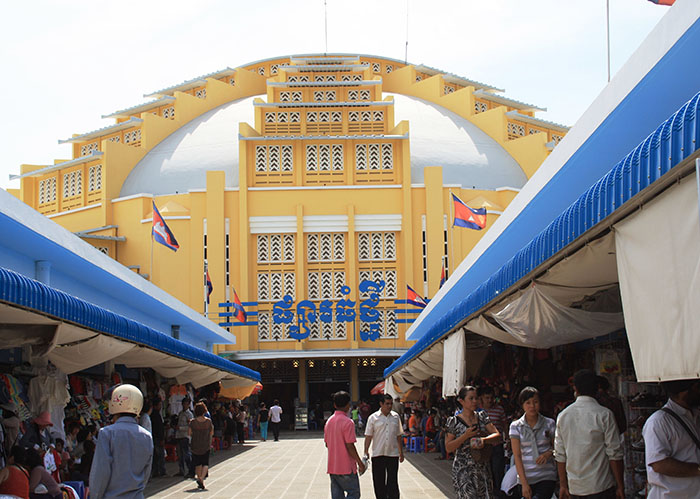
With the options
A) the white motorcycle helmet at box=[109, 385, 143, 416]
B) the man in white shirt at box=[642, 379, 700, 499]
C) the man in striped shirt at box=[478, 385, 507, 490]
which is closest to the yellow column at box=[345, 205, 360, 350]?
the man in striped shirt at box=[478, 385, 507, 490]

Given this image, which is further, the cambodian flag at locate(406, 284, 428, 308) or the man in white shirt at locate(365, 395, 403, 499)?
the cambodian flag at locate(406, 284, 428, 308)

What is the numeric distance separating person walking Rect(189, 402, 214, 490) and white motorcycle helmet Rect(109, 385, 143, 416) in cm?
927

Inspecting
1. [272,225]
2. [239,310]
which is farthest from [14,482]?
[272,225]

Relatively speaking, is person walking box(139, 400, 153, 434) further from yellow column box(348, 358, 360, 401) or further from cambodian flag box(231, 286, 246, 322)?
yellow column box(348, 358, 360, 401)

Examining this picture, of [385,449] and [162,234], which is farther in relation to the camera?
[162,234]

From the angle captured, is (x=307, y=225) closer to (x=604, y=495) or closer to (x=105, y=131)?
(x=105, y=131)

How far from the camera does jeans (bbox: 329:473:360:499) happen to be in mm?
9578

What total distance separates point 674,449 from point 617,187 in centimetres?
180

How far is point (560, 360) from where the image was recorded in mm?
12570

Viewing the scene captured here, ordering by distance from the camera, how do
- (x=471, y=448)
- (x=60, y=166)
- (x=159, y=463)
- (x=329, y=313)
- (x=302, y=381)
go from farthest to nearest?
1. (x=60, y=166)
2. (x=302, y=381)
3. (x=329, y=313)
4. (x=159, y=463)
5. (x=471, y=448)

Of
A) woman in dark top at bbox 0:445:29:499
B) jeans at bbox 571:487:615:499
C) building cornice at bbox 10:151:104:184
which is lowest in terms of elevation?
jeans at bbox 571:487:615:499

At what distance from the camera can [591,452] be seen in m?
7.19

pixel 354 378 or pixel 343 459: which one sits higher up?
pixel 354 378

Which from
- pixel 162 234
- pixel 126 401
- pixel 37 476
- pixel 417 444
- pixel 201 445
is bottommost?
pixel 417 444
